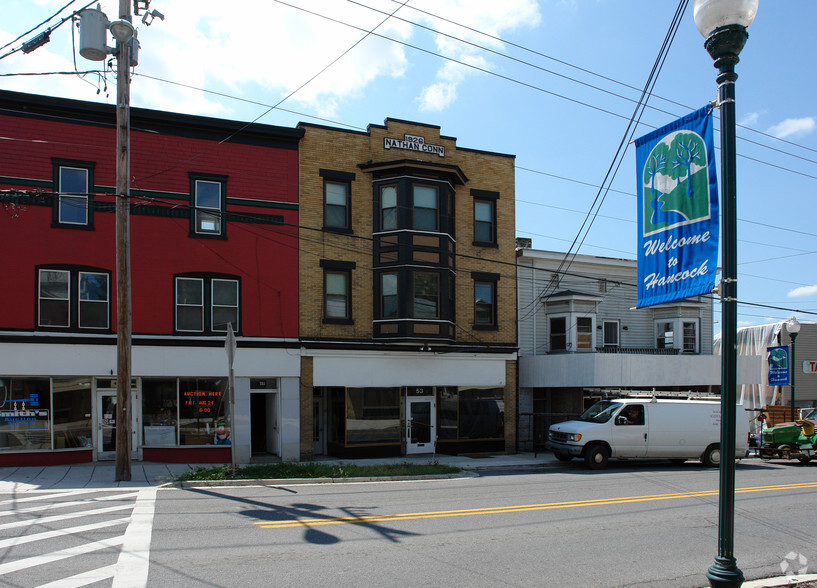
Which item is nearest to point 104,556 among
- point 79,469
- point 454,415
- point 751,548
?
point 751,548

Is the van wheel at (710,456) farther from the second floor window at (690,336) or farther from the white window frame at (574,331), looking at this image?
the second floor window at (690,336)

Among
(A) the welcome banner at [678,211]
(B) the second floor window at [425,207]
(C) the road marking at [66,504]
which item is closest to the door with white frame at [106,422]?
(C) the road marking at [66,504]

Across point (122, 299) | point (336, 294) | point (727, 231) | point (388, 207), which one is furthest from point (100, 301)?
point (727, 231)

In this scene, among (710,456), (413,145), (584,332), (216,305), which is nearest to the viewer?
(216,305)

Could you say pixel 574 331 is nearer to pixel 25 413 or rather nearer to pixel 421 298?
pixel 421 298

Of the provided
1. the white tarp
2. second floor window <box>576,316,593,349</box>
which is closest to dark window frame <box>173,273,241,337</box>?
second floor window <box>576,316,593,349</box>

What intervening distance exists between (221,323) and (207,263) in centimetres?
186

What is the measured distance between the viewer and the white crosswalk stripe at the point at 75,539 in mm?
7461

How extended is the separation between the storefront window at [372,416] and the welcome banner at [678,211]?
52.0 ft

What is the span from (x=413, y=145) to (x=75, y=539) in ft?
57.2

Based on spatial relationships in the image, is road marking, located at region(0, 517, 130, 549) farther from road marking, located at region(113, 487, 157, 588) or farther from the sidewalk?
the sidewalk

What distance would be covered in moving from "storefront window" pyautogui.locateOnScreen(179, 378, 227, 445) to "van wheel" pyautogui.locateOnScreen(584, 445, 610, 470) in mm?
10903

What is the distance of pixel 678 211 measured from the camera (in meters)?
6.45

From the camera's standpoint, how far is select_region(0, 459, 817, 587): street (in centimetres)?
793
